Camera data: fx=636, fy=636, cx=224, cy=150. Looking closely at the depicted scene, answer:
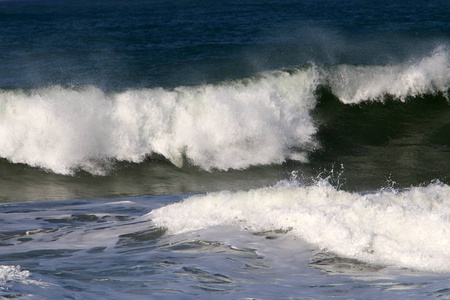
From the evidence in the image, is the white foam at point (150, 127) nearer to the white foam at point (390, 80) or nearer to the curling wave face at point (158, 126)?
the curling wave face at point (158, 126)

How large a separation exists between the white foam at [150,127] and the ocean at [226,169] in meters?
0.03

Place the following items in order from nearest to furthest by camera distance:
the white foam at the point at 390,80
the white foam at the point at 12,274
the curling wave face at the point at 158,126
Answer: the white foam at the point at 12,274 < the curling wave face at the point at 158,126 < the white foam at the point at 390,80

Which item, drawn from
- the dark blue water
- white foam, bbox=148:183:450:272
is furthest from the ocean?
the dark blue water

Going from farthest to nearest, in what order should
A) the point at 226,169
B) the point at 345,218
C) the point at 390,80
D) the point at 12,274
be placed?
the point at 390,80 → the point at 226,169 → the point at 345,218 → the point at 12,274

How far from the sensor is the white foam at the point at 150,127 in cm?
1027

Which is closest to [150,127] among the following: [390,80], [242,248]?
[242,248]

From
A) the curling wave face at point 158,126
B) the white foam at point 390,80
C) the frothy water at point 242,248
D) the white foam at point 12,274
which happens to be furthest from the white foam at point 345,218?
the white foam at point 390,80

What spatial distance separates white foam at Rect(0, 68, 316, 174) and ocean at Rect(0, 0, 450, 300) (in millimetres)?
32

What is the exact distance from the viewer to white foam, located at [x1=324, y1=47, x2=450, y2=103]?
1386cm

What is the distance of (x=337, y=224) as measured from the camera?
5602mm

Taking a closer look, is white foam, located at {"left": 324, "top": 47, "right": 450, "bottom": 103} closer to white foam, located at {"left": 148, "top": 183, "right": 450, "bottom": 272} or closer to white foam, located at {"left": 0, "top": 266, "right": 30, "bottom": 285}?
white foam, located at {"left": 148, "top": 183, "right": 450, "bottom": 272}

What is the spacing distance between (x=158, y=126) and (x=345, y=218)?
5794 millimetres

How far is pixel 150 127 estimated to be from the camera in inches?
430

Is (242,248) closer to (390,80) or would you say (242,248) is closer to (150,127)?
(150,127)
